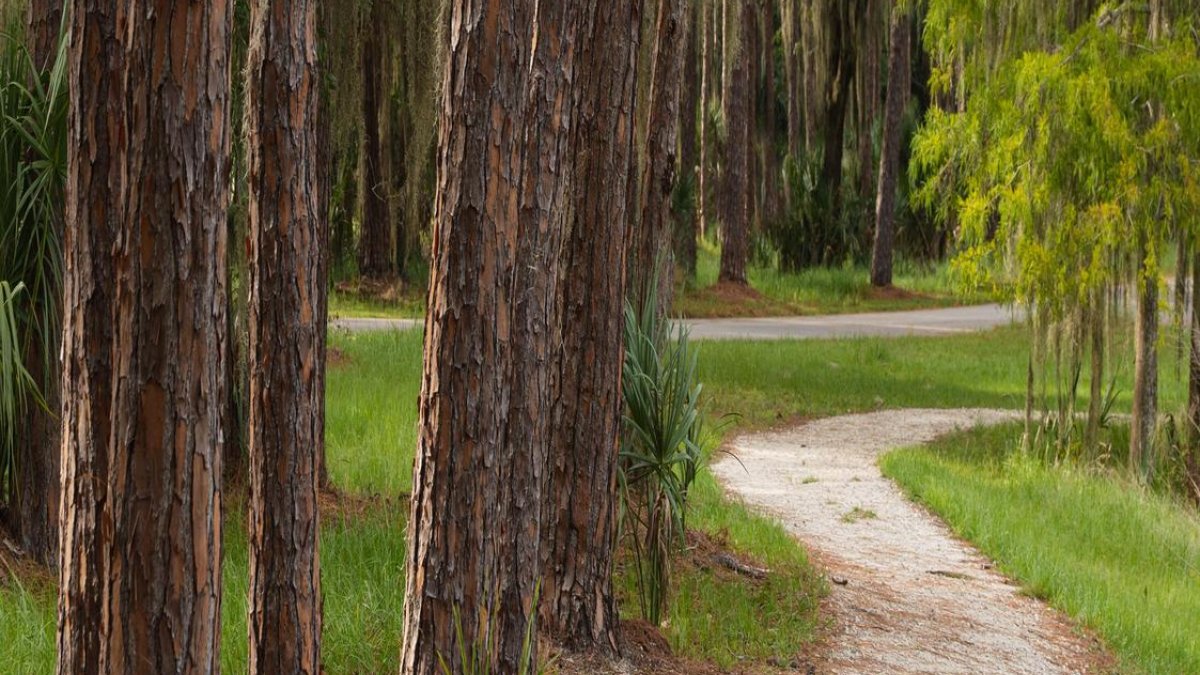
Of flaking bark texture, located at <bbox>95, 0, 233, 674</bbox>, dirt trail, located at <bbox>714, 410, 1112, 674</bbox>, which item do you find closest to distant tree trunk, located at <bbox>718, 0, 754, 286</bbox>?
dirt trail, located at <bbox>714, 410, 1112, 674</bbox>

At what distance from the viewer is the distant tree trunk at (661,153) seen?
22.1ft

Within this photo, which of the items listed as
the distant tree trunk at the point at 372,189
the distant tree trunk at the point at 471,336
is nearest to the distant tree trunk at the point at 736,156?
the distant tree trunk at the point at 372,189

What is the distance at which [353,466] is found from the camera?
8.94 m

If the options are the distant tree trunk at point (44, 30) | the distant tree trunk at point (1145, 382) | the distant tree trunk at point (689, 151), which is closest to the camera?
the distant tree trunk at point (44, 30)

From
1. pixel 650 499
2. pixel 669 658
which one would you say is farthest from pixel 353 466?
pixel 669 658

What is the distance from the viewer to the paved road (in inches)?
750

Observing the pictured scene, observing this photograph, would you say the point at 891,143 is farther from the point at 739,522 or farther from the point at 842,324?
the point at 739,522

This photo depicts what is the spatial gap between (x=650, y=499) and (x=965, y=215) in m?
6.44

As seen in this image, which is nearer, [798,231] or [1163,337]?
[1163,337]

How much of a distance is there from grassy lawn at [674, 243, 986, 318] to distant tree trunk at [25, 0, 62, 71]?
52.0 ft

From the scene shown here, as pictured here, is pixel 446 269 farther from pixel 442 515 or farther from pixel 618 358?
pixel 618 358

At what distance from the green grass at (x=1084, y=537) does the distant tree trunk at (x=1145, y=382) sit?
699 mm

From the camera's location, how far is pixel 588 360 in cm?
575

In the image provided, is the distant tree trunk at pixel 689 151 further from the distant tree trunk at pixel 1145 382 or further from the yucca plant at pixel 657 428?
the yucca plant at pixel 657 428
